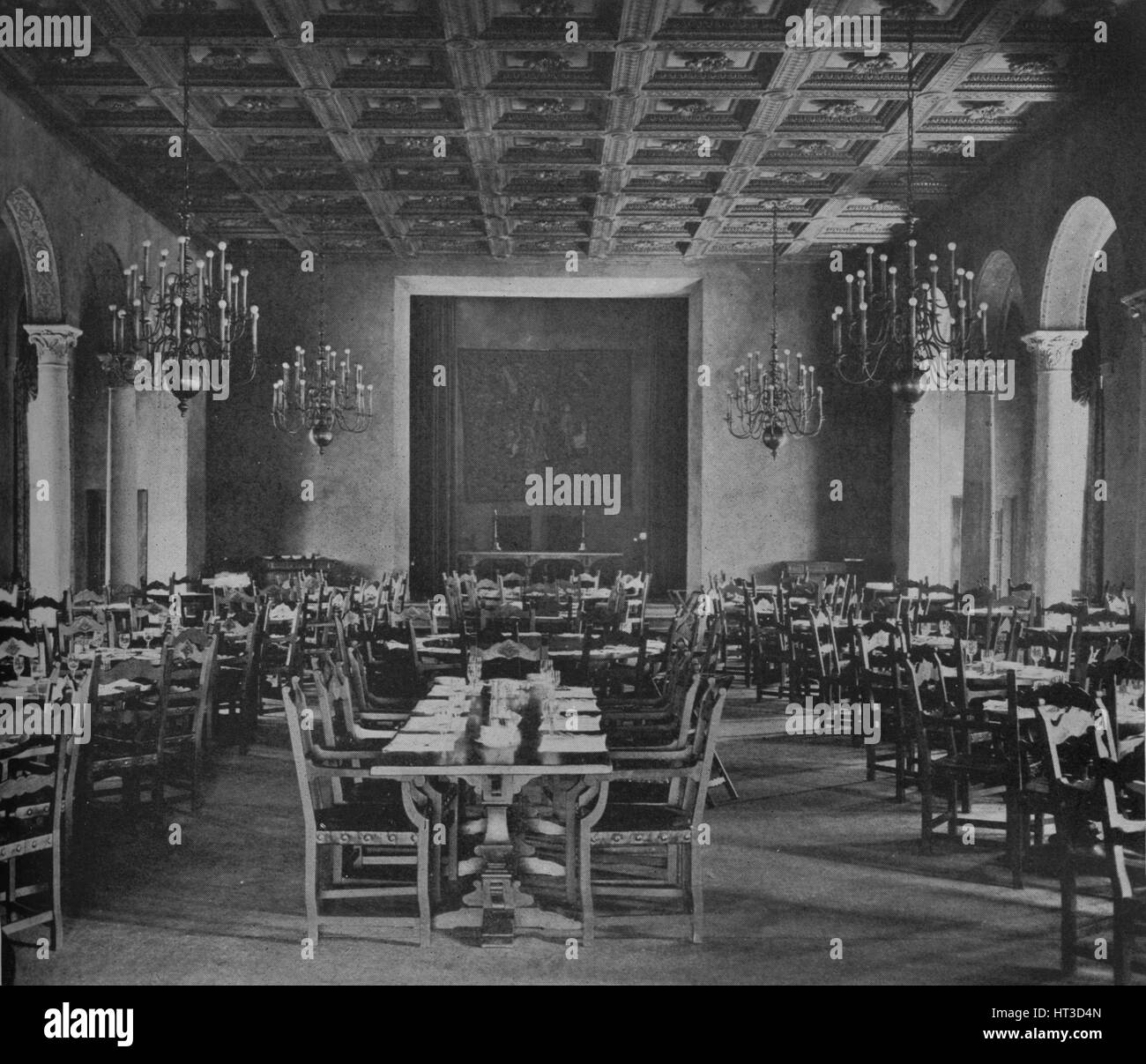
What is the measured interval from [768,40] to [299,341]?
895cm

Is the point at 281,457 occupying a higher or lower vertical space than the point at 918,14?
lower

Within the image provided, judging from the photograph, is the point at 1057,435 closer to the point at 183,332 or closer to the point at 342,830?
the point at 183,332

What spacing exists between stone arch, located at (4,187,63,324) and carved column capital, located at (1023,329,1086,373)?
A: 27.5 feet

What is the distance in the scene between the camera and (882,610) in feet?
33.1

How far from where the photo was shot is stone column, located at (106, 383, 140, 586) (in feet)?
40.1

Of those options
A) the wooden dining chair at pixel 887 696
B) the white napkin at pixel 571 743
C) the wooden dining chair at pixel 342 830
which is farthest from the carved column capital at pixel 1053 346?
the wooden dining chair at pixel 342 830

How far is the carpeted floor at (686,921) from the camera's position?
3.98 metres

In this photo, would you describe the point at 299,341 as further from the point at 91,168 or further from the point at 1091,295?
the point at 1091,295

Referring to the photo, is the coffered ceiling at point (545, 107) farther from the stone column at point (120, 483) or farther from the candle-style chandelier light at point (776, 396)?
the stone column at point (120, 483)

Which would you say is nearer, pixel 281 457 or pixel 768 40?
pixel 768 40

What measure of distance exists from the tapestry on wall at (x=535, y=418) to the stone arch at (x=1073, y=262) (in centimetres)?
853

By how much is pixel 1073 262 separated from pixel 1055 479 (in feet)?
6.09

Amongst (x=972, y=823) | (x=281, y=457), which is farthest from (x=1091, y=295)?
(x=281, y=457)

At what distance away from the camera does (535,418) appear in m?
17.8
